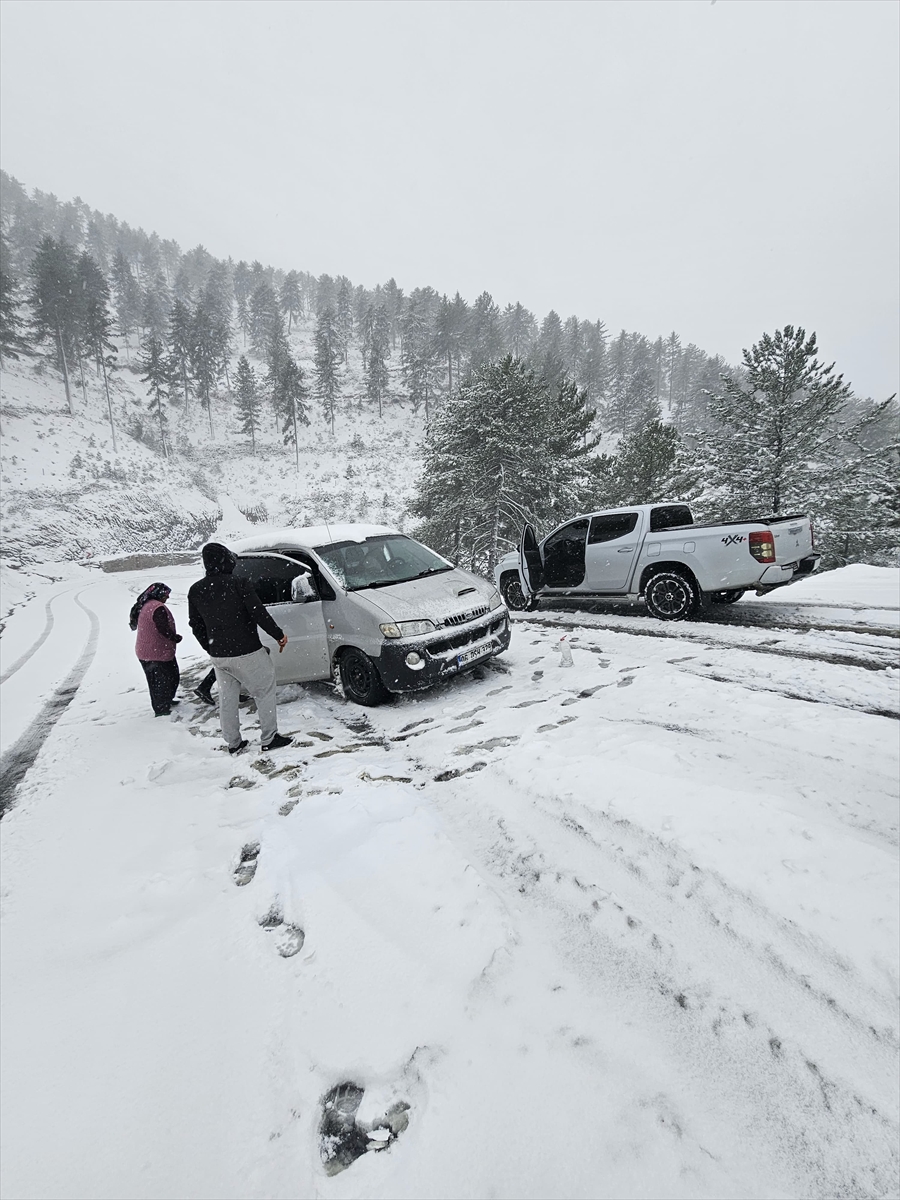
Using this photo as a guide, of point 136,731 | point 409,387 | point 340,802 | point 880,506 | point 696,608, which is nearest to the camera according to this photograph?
point 340,802

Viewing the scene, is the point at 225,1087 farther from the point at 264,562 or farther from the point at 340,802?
the point at 264,562

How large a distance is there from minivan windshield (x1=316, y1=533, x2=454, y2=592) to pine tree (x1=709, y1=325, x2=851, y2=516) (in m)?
13.3

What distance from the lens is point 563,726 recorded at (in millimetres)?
4125

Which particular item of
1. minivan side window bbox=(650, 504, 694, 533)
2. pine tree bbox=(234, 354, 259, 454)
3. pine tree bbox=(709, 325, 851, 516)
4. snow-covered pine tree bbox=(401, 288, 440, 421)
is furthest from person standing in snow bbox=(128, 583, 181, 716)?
snow-covered pine tree bbox=(401, 288, 440, 421)

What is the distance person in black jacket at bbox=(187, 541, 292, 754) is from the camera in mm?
4277

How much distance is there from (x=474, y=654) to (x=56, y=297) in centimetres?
6197

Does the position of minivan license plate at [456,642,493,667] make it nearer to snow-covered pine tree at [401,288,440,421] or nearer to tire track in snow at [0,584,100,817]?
tire track in snow at [0,584,100,817]

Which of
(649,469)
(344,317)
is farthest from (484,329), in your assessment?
(649,469)

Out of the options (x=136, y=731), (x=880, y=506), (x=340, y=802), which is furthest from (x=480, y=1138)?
(x=880, y=506)

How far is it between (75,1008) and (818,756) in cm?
429

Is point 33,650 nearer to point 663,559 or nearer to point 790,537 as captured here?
point 663,559

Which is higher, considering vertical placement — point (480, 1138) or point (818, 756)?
point (818, 756)

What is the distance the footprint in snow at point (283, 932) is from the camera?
7.50ft

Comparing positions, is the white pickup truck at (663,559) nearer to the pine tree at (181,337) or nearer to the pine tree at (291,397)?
the pine tree at (291,397)
